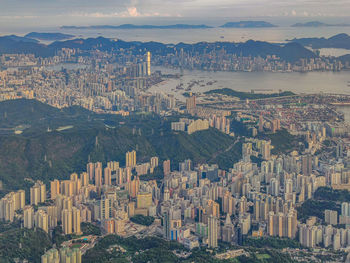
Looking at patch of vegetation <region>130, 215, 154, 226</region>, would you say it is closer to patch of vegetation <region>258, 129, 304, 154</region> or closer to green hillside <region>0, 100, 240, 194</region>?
green hillside <region>0, 100, 240, 194</region>

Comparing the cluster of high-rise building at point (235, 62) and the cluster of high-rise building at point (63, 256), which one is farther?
the cluster of high-rise building at point (235, 62)

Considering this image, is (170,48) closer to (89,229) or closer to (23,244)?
(89,229)

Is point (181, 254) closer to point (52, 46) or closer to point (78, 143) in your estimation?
point (78, 143)

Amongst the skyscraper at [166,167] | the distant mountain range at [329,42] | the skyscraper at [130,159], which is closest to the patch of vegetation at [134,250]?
the skyscraper at [166,167]

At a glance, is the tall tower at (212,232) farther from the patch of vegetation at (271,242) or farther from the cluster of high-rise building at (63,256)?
the cluster of high-rise building at (63,256)

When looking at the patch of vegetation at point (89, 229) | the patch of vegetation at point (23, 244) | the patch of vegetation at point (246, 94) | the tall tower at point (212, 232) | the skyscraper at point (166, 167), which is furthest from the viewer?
the patch of vegetation at point (246, 94)

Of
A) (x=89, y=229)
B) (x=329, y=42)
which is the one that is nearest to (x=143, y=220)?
(x=89, y=229)

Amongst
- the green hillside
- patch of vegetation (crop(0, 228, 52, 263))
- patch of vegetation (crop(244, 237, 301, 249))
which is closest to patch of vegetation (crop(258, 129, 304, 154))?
the green hillside
